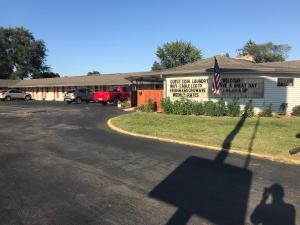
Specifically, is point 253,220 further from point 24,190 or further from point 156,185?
point 24,190

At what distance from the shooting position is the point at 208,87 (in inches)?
948

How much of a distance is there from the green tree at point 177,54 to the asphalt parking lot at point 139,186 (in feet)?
206

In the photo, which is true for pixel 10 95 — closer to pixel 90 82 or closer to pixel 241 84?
pixel 90 82

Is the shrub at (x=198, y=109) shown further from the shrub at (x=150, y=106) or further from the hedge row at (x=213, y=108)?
the shrub at (x=150, y=106)

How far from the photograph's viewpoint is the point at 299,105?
2302 cm

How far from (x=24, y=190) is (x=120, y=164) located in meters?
3.16

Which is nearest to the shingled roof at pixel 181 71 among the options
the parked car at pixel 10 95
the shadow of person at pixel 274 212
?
the parked car at pixel 10 95

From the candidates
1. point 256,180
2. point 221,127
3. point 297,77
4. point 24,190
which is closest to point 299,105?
point 297,77

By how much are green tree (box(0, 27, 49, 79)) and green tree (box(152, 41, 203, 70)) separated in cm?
3621

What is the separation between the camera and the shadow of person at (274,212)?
6109mm

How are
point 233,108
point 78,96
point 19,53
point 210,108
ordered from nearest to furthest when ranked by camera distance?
point 233,108, point 210,108, point 78,96, point 19,53

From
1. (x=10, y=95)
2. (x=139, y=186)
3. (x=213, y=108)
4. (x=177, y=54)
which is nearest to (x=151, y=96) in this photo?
(x=213, y=108)

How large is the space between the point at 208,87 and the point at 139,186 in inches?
666

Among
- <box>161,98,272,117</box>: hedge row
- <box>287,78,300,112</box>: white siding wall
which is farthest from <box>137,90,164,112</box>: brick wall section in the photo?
<box>287,78,300,112</box>: white siding wall
